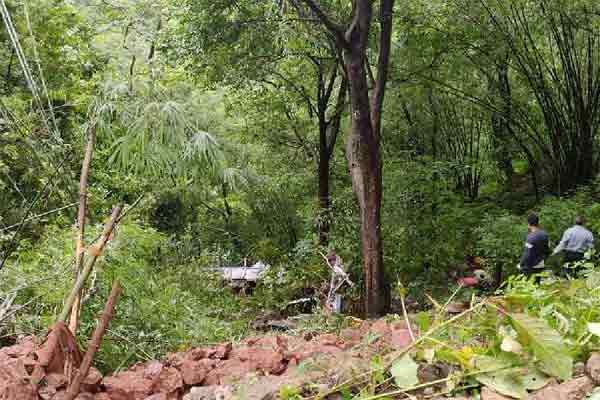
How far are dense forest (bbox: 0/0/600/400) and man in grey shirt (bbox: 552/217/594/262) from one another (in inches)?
42.3

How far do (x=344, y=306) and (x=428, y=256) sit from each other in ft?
5.75

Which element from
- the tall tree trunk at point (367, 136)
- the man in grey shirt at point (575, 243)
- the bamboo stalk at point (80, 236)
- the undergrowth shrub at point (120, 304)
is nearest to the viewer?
the bamboo stalk at point (80, 236)

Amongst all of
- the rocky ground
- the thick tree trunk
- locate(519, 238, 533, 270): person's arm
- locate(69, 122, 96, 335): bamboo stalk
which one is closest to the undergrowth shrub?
the rocky ground

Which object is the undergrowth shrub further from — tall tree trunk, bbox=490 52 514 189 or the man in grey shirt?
tall tree trunk, bbox=490 52 514 189

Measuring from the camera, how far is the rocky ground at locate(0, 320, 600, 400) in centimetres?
200

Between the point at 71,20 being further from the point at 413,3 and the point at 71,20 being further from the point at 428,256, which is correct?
the point at 428,256

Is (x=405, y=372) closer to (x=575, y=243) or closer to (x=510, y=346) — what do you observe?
(x=510, y=346)

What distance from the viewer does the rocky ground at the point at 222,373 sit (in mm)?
2000

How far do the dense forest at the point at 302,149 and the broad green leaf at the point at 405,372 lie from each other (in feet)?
5.40

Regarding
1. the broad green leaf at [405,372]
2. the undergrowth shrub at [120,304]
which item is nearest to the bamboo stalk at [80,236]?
the undergrowth shrub at [120,304]

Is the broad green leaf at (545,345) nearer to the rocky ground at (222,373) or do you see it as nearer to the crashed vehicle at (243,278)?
the rocky ground at (222,373)

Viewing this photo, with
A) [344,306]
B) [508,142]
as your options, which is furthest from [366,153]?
[508,142]

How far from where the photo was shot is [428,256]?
914 centimetres

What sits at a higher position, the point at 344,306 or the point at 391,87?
the point at 391,87
